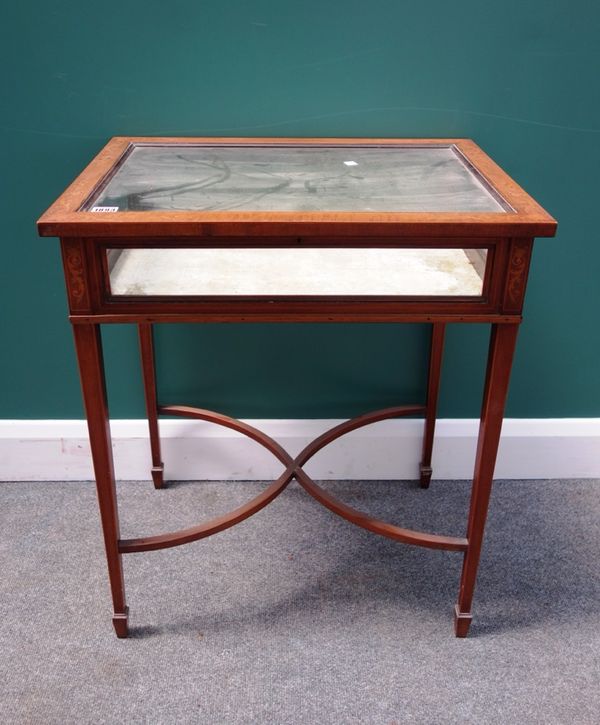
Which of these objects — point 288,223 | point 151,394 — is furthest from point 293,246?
point 151,394

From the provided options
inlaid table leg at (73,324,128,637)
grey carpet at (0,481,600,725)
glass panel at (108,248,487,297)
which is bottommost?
grey carpet at (0,481,600,725)

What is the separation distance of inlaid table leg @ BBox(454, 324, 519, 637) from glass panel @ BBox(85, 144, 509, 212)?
26 cm

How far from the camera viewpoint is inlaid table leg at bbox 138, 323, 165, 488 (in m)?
1.99

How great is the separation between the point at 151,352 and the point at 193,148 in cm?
54

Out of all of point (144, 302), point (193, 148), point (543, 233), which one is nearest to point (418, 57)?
point (193, 148)

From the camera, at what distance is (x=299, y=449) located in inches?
86.4

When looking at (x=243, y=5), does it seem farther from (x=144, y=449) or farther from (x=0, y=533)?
(x=0, y=533)

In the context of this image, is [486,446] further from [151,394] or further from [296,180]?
[151,394]

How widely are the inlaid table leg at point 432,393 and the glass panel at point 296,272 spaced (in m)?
0.42

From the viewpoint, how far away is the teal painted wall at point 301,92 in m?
1.73

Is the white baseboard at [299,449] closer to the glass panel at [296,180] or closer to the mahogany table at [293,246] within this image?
the mahogany table at [293,246]

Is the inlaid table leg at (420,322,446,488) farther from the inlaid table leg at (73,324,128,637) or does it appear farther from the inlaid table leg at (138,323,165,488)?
the inlaid table leg at (73,324,128,637)

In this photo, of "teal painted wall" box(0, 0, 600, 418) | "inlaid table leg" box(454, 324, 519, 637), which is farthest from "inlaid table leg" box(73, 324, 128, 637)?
"inlaid table leg" box(454, 324, 519, 637)

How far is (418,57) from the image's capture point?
5.79ft
